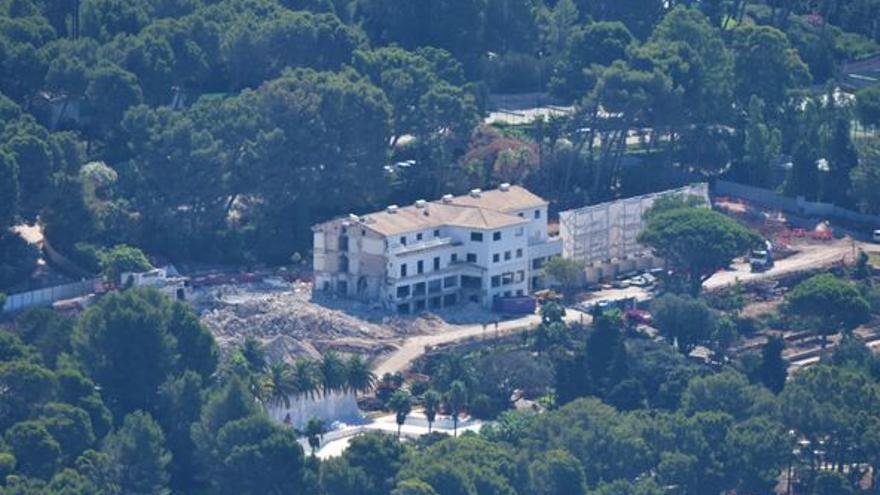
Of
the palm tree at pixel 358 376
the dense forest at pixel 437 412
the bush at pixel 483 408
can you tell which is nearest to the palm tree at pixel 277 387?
the dense forest at pixel 437 412

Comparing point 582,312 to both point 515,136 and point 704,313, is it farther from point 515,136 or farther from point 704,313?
point 515,136

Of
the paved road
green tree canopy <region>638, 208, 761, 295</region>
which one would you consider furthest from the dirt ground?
green tree canopy <region>638, 208, 761, 295</region>

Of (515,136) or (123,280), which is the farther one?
(515,136)

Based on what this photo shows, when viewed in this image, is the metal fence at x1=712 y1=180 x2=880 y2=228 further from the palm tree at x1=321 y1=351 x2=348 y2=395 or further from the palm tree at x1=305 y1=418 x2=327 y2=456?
the palm tree at x1=305 y1=418 x2=327 y2=456

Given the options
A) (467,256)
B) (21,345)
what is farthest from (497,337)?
(21,345)

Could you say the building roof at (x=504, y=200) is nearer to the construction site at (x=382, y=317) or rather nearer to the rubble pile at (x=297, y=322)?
the construction site at (x=382, y=317)
